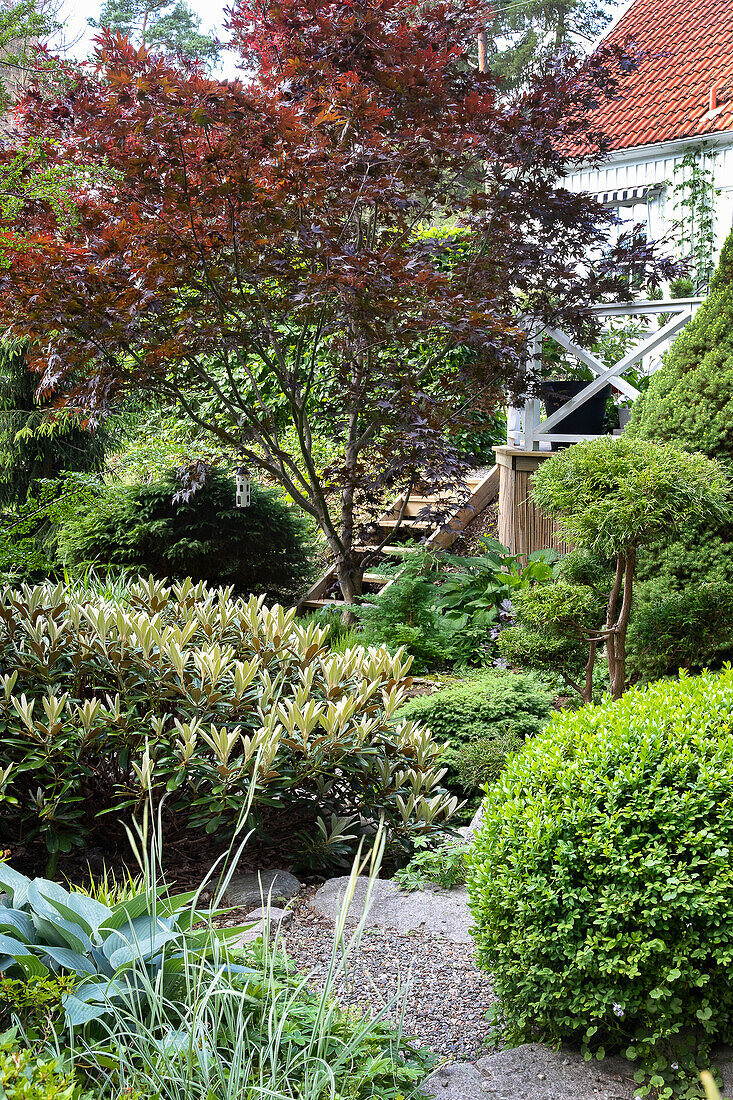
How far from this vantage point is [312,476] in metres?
5.91

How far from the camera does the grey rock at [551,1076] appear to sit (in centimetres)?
187

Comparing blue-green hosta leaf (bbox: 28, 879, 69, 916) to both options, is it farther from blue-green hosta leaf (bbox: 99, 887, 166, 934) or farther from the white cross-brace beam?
the white cross-brace beam

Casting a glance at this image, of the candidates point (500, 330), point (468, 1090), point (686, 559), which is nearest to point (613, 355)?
point (500, 330)

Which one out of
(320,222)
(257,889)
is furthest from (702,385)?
(257,889)

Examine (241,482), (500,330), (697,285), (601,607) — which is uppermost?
(697,285)

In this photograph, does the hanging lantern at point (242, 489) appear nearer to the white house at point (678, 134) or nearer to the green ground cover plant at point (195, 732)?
the green ground cover plant at point (195, 732)

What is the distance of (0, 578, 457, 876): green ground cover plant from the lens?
295cm

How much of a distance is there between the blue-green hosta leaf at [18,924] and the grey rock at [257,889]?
1030 millimetres

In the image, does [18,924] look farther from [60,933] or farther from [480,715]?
[480,715]

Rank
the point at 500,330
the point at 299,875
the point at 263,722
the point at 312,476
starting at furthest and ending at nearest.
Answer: the point at 312,476 < the point at 500,330 < the point at 299,875 < the point at 263,722

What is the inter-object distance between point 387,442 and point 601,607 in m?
2.01

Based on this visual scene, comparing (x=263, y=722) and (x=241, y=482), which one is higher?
(x=241, y=482)

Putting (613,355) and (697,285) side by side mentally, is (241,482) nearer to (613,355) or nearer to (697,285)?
(613,355)

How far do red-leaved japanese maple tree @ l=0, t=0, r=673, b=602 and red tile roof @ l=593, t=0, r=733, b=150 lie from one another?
367 cm
